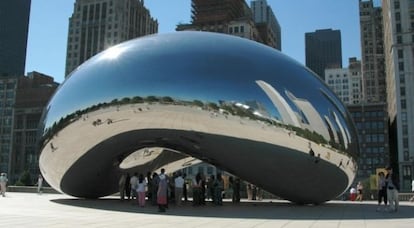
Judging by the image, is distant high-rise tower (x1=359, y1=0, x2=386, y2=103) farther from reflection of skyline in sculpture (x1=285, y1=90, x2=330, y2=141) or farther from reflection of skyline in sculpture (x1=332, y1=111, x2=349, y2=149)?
reflection of skyline in sculpture (x1=285, y1=90, x2=330, y2=141)

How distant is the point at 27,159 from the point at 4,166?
6.94m

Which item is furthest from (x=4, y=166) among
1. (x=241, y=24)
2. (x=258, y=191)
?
(x=258, y=191)

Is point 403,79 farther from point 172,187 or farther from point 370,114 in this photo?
point 172,187

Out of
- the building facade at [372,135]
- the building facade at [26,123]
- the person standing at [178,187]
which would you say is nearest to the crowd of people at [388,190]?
the person standing at [178,187]

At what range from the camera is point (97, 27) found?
137 m

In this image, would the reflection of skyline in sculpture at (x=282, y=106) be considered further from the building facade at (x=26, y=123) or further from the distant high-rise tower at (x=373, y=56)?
the distant high-rise tower at (x=373, y=56)

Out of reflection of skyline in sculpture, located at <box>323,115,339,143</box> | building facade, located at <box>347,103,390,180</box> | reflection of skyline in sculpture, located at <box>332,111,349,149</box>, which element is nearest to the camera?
reflection of skyline in sculpture, located at <box>323,115,339,143</box>

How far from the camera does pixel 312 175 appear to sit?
15.3m

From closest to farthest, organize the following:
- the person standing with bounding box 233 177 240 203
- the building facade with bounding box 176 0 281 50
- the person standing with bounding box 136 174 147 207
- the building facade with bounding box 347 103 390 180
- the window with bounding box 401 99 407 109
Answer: the person standing with bounding box 136 174 147 207, the person standing with bounding box 233 177 240 203, the window with bounding box 401 99 407 109, the building facade with bounding box 347 103 390 180, the building facade with bounding box 176 0 281 50

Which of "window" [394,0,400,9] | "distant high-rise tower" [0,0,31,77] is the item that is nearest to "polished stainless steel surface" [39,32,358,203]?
"window" [394,0,400,9]

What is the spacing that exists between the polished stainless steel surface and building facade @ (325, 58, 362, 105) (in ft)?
602

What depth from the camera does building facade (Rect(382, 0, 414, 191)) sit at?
9781 centimetres

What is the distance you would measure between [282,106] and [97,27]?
5085 inches

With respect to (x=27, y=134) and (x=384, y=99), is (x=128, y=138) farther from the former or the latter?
(x=384, y=99)
